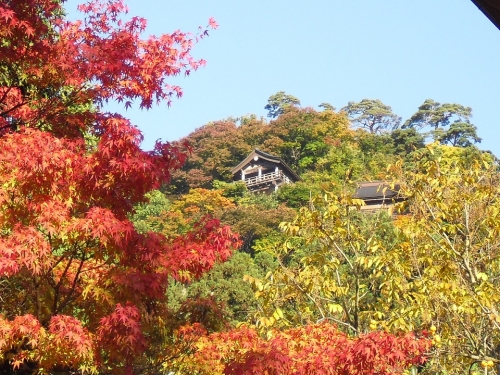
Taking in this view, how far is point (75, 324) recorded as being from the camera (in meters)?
3.83

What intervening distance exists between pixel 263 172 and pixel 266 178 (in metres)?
2.00

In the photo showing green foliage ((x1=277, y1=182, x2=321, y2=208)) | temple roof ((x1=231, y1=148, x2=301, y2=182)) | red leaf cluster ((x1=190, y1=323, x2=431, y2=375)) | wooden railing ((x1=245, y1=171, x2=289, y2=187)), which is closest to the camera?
red leaf cluster ((x1=190, y1=323, x2=431, y2=375))

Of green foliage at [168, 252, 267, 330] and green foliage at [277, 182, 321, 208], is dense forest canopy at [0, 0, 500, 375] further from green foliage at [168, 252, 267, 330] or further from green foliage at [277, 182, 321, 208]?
green foliage at [277, 182, 321, 208]

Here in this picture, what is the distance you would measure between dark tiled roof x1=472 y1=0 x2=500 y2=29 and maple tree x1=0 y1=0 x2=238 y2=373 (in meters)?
3.07

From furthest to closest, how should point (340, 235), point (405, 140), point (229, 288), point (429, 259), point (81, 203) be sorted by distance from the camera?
point (405, 140) → point (229, 288) → point (340, 235) → point (429, 259) → point (81, 203)

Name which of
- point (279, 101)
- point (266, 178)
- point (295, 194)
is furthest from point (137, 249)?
point (279, 101)

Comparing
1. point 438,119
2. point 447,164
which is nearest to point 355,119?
point 438,119

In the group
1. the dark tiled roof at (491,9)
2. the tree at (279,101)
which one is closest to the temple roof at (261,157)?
the tree at (279,101)

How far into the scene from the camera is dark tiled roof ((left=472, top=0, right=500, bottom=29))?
3.91 feet

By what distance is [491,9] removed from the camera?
1211mm

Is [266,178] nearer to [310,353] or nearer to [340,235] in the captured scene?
[340,235]

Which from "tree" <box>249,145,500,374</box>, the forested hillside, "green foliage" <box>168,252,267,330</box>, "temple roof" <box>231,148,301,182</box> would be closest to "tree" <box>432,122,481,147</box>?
the forested hillside

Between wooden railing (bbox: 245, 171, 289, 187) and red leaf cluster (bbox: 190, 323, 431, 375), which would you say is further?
wooden railing (bbox: 245, 171, 289, 187)

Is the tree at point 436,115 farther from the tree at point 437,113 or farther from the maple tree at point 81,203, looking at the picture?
the maple tree at point 81,203
